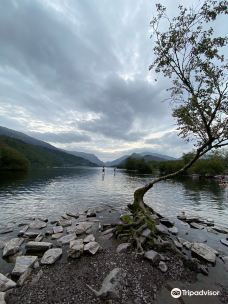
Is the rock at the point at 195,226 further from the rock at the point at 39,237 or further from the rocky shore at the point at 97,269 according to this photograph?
the rock at the point at 39,237

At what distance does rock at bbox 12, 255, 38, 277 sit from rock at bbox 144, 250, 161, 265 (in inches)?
288

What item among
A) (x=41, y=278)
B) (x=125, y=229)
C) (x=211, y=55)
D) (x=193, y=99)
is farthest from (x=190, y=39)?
(x=41, y=278)

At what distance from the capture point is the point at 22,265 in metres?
11.6

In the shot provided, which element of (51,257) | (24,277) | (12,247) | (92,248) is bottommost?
(12,247)

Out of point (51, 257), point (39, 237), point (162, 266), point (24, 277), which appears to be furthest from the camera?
point (39, 237)

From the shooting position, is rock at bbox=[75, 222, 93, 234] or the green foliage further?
the green foliage

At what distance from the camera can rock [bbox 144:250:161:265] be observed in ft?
39.8

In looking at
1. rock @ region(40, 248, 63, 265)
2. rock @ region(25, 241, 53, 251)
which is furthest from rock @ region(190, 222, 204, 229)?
rock @ region(25, 241, 53, 251)

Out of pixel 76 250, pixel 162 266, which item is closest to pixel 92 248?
pixel 76 250

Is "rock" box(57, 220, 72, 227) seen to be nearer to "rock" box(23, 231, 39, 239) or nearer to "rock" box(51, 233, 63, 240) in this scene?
"rock" box(51, 233, 63, 240)

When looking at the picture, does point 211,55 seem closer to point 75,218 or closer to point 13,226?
point 75,218

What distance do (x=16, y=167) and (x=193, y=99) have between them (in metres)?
131

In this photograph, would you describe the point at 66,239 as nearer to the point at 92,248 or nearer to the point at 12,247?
the point at 92,248

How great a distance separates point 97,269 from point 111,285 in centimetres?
218
